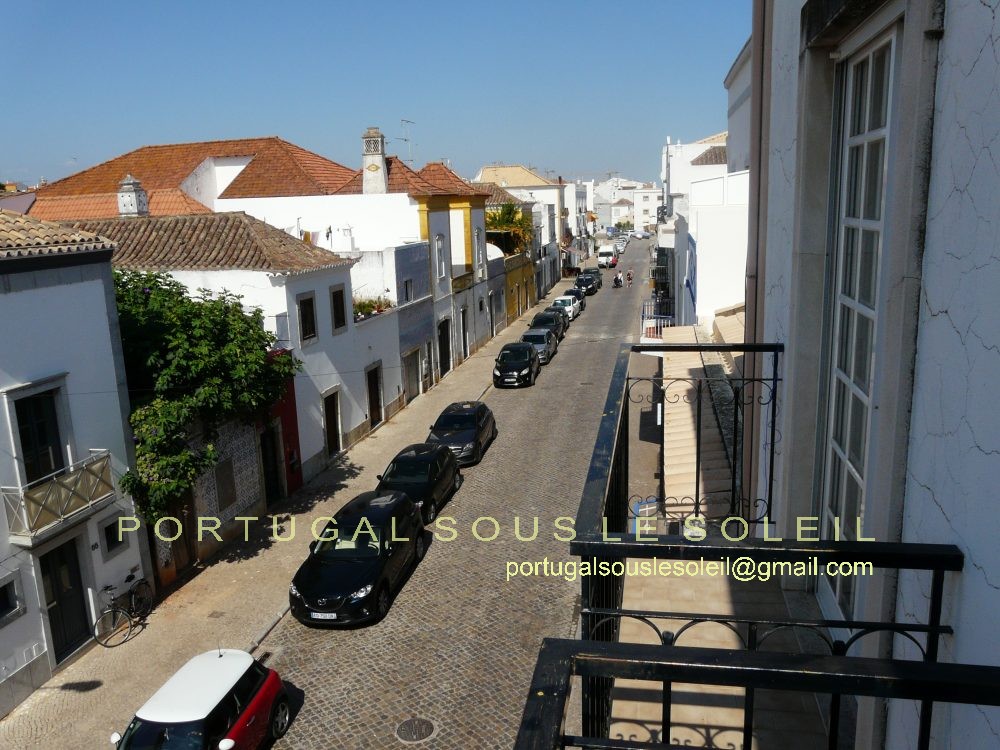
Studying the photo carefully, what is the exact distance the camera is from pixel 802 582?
219 inches

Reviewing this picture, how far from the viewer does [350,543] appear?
13.5m

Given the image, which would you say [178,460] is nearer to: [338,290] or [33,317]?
[33,317]

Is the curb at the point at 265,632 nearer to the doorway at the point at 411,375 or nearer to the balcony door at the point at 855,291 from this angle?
the balcony door at the point at 855,291

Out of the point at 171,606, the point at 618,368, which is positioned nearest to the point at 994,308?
the point at 618,368

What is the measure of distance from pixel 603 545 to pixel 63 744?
10.2 meters

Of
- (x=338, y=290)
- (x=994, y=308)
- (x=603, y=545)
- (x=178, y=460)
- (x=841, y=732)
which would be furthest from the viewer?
(x=338, y=290)

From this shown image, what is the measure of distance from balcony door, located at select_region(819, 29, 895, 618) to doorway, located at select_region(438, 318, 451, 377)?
25.8 m

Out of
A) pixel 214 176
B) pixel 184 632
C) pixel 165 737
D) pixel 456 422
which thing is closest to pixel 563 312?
pixel 214 176

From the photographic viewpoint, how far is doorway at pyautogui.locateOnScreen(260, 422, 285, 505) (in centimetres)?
1748

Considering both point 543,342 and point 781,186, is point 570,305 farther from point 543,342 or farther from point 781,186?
point 781,186

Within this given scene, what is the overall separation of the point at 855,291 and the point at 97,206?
1051 inches

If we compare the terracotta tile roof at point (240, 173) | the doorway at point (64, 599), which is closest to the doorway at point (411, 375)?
the terracotta tile roof at point (240, 173)

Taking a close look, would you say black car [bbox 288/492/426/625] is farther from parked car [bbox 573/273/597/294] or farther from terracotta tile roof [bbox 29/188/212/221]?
parked car [bbox 573/273/597/294]

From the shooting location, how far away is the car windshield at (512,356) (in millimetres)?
28641
